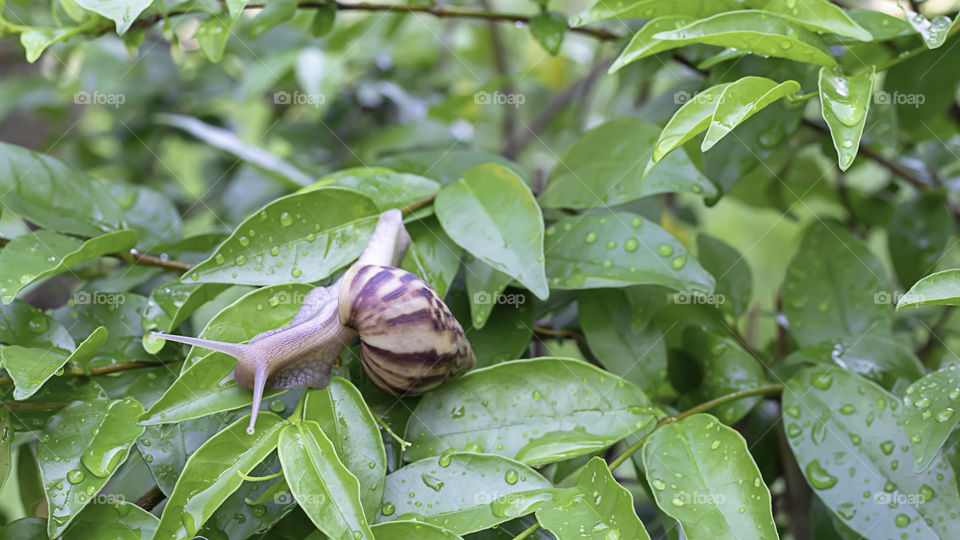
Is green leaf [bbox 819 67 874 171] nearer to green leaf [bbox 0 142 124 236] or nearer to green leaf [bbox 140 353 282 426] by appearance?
green leaf [bbox 140 353 282 426]

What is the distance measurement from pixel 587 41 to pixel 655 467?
1326mm

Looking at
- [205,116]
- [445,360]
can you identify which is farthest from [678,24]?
[205,116]

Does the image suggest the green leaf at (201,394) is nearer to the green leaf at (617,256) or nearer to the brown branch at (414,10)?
the green leaf at (617,256)

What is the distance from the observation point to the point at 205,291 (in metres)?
0.61

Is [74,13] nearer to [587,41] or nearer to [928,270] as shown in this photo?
[928,270]

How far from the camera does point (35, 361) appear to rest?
55 cm

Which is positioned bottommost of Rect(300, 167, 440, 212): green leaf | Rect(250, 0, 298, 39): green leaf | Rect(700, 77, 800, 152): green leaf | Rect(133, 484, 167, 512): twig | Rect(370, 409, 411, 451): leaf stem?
Rect(133, 484, 167, 512): twig

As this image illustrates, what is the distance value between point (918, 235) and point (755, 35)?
53 cm

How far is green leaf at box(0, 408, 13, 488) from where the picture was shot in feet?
1.75
